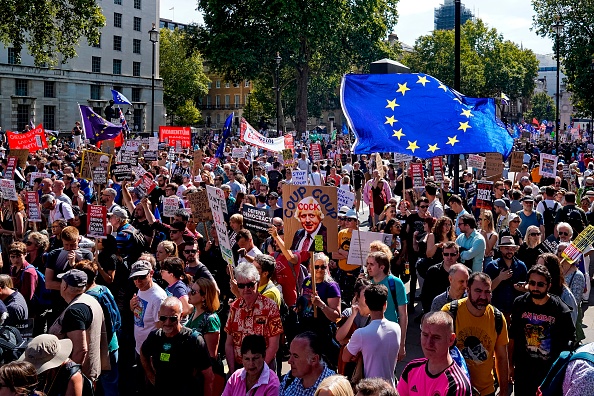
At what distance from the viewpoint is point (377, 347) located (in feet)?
17.0

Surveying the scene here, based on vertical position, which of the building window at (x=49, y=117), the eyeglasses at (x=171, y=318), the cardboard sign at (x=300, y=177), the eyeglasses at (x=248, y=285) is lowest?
the eyeglasses at (x=171, y=318)

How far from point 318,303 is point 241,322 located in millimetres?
694

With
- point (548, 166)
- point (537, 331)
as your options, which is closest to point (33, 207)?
point (537, 331)

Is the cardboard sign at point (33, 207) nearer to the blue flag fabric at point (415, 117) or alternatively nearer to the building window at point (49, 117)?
the blue flag fabric at point (415, 117)

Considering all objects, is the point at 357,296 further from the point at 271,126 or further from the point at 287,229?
the point at 271,126

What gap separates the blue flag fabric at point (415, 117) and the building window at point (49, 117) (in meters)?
59.0

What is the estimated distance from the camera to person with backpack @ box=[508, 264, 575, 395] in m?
5.75

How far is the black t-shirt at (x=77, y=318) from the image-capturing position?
5.50 m

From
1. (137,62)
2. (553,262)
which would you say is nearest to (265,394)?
(553,262)

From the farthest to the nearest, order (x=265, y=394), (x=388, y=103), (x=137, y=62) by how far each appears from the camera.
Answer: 1. (x=137, y=62)
2. (x=388, y=103)
3. (x=265, y=394)

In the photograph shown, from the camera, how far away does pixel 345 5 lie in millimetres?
52250

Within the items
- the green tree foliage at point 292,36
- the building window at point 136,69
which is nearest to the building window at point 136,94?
the building window at point 136,69

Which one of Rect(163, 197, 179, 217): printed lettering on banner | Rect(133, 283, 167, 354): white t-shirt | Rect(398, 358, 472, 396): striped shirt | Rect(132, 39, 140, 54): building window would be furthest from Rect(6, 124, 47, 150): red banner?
Rect(132, 39, 140, 54): building window

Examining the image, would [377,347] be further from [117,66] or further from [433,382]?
[117,66]
